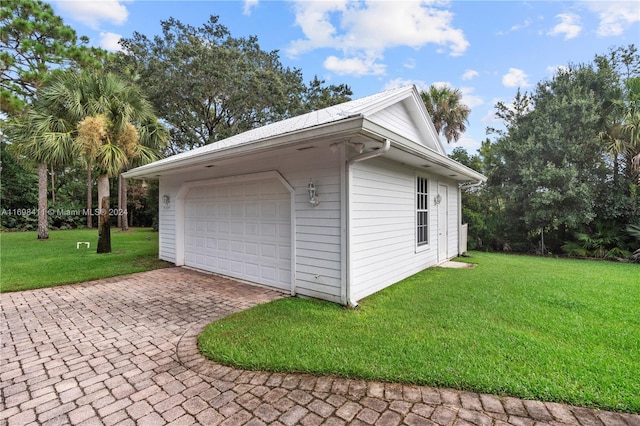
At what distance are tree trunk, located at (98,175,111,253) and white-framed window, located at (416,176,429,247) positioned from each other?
911 cm

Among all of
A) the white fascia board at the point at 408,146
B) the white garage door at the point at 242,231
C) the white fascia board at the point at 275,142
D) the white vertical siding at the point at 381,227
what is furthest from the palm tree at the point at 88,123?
the white fascia board at the point at 408,146

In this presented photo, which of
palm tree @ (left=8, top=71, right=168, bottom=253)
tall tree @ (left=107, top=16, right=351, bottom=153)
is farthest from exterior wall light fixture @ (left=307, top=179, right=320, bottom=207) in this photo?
tall tree @ (left=107, top=16, right=351, bottom=153)

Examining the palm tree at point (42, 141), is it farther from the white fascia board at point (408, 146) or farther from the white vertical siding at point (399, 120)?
the white fascia board at point (408, 146)

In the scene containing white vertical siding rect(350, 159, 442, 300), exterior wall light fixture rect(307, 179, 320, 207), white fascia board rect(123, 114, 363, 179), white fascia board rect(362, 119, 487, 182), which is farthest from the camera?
exterior wall light fixture rect(307, 179, 320, 207)

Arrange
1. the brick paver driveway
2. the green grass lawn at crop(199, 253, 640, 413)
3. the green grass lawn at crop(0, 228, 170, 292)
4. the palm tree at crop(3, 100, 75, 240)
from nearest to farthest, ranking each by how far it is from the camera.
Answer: the brick paver driveway → the green grass lawn at crop(199, 253, 640, 413) → the green grass lawn at crop(0, 228, 170, 292) → the palm tree at crop(3, 100, 75, 240)

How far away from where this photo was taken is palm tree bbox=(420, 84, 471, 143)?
14.4m

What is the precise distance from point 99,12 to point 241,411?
12613mm

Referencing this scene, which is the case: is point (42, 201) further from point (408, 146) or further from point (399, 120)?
point (408, 146)

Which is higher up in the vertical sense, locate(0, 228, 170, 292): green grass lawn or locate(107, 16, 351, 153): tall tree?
locate(107, 16, 351, 153): tall tree

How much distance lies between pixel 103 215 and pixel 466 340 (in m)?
10.6

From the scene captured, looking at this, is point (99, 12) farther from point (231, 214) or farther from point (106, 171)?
point (231, 214)

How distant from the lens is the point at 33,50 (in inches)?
563

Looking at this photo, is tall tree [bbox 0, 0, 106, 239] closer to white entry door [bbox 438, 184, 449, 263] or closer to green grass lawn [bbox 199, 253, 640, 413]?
green grass lawn [bbox 199, 253, 640, 413]

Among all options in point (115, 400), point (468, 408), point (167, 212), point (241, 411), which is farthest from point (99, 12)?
point (468, 408)
